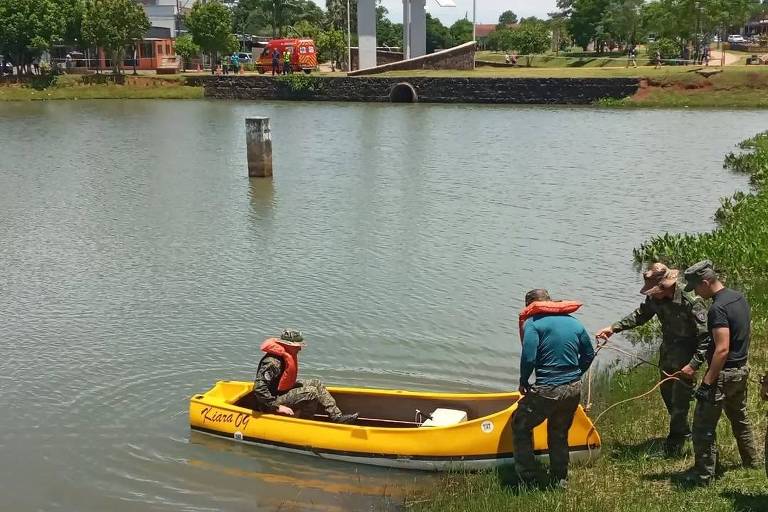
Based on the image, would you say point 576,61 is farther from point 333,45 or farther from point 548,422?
point 548,422

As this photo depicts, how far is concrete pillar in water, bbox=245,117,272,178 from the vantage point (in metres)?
29.4

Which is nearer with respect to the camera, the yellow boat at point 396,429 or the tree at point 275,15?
the yellow boat at point 396,429

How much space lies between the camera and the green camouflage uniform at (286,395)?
10.1 metres

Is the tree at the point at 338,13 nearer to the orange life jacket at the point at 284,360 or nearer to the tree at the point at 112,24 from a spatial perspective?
the tree at the point at 112,24

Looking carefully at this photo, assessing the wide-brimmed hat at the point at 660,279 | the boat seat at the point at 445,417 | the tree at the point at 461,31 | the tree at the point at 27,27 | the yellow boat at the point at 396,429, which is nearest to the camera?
the wide-brimmed hat at the point at 660,279

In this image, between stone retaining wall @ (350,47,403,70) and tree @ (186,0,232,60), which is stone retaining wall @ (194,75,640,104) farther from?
stone retaining wall @ (350,47,403,70)

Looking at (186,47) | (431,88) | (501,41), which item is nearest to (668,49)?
(431,88)

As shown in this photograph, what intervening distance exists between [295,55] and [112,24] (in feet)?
51.3

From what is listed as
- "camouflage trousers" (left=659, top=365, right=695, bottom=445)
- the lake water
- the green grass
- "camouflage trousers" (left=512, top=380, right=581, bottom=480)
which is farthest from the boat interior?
the green grass

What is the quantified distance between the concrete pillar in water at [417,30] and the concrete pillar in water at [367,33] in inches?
169

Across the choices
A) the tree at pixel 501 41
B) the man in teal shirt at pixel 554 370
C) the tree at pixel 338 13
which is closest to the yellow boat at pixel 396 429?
the man in teal shirt at pixel 554 370

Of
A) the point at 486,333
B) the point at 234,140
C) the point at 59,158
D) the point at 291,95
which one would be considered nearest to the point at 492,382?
the point at 486,333

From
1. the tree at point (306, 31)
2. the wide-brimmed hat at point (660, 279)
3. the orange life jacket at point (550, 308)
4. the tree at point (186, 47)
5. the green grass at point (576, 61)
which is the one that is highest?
the tree at point (306, 31)

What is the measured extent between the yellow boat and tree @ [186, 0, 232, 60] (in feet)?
243
